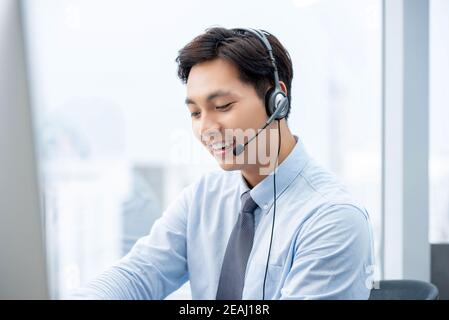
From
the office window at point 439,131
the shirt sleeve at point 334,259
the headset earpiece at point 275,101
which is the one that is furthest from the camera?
the office window at point 439,131

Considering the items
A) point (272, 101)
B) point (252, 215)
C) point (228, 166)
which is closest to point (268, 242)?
point (252, 215)

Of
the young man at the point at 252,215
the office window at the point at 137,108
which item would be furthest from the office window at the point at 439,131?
the young man at the point at 252,215

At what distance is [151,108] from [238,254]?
594 millimetres

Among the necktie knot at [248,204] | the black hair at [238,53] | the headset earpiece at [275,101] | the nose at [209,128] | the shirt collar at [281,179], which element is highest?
the black hair at [238,53]

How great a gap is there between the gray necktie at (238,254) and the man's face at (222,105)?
10 cm

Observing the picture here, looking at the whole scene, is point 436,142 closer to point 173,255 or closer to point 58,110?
point 173,255

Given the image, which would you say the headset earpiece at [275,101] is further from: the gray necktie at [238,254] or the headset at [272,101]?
the gray necktie at [238,254]

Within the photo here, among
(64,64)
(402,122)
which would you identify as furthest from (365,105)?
(64,64)

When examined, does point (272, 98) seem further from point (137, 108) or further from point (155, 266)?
point (137, 108)

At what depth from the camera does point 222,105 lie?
0.91 meters

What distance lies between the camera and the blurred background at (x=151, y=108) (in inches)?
49.8

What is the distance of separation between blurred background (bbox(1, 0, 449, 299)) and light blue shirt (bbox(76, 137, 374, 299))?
0.32 m

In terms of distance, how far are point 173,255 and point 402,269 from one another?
66 cm

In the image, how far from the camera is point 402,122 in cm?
125
